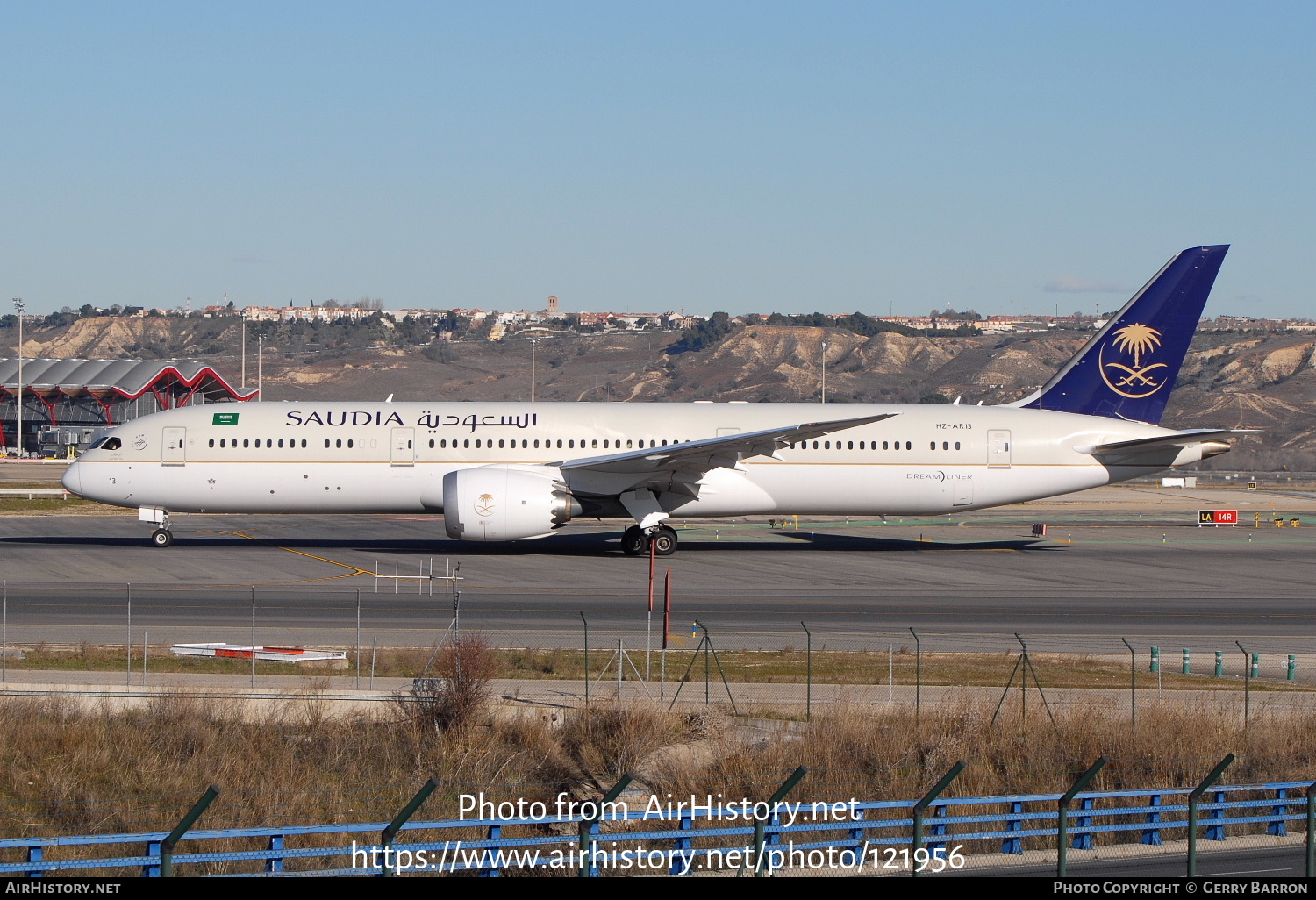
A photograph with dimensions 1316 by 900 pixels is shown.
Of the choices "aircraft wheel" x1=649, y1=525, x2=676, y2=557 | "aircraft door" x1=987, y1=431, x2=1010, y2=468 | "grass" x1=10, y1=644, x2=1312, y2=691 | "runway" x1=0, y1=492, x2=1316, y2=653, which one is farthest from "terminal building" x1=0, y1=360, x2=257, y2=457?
"grass" x1=10, y1=644, x2=1312, y2=691

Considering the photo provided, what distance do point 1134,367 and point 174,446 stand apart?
30.9m

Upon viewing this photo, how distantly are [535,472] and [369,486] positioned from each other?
5.15 m

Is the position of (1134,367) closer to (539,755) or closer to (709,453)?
(709,453)

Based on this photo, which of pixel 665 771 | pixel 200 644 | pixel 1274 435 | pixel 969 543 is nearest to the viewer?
pixel 665 771

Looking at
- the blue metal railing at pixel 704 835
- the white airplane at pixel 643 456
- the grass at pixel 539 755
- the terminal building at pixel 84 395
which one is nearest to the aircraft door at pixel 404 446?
the white airplane at pixel 643 456

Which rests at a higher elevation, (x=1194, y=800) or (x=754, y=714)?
(x=1194, y=800)

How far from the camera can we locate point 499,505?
124 feet

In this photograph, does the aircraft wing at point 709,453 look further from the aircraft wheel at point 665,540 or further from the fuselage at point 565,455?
the aircraft wheel at point 665,540

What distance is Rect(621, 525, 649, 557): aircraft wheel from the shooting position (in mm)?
41062

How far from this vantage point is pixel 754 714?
64.1ft

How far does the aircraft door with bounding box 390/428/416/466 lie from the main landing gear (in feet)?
23.2

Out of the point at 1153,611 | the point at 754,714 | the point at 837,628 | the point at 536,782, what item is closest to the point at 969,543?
the point at 1153,611

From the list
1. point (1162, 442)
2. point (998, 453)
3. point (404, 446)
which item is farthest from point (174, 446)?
point (1162, 442)
